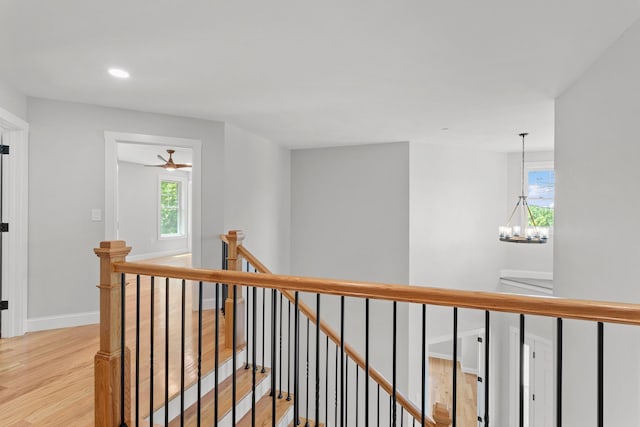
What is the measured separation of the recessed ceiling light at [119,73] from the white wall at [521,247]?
20.1 ft

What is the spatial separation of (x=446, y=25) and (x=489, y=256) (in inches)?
208

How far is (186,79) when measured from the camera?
9.82 ft

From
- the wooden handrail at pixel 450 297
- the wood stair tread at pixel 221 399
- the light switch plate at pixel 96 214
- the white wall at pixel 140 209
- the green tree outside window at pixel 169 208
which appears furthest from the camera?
the green tree outside window at pixel 169 208

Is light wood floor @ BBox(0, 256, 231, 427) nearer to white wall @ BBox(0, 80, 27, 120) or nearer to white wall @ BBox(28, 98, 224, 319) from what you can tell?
white wall @ BBox(28, 98, 224, 319)

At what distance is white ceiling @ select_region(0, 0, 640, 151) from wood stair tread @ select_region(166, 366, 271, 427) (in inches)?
92.4

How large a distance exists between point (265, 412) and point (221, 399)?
445 mm

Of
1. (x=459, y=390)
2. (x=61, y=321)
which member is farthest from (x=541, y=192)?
(x=61, y=321)

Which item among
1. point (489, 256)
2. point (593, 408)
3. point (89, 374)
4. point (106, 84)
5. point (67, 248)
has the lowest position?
point (593, 408)

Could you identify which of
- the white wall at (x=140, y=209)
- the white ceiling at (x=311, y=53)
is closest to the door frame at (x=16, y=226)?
the white ceiling at (x=311, y=53)

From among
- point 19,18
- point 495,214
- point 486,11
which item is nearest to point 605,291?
point 486,11

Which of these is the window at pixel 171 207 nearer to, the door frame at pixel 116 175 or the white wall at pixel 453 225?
the door frame at pixel 116 175

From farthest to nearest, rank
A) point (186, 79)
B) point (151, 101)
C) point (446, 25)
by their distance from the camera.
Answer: point (151, 101) → point (186, 79) → point (446, 25)

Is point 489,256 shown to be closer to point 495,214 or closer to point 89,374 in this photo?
point 495,214

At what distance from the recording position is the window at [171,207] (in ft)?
29.7
